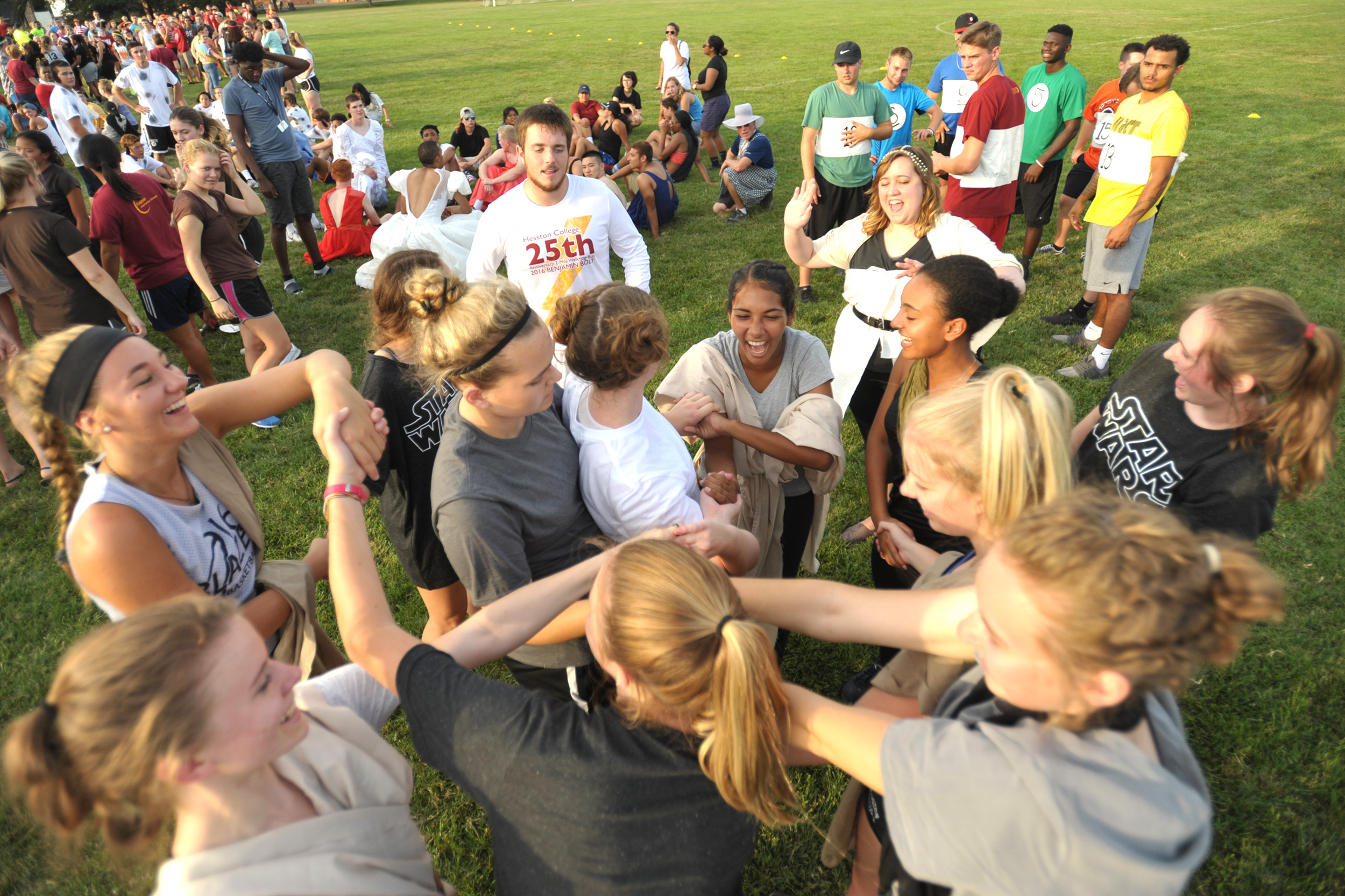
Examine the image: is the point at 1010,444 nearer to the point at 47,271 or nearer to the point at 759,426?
the point at 759,426

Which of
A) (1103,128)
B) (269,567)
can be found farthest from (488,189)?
(269,567)

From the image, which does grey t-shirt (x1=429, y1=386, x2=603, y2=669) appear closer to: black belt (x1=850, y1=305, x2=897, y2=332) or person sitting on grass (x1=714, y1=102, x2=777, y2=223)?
black belt (x1=850, y1=305, x2=897, y2=332)

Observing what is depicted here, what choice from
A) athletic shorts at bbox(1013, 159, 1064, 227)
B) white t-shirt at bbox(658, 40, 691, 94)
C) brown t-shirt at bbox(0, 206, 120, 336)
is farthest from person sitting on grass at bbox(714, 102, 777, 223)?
brown t-shirt at bbox(0, 206, 120, 336)

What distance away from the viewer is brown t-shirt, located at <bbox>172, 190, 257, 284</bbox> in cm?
533

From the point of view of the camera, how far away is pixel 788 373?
311 centimetres

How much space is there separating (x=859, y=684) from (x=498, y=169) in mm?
8823

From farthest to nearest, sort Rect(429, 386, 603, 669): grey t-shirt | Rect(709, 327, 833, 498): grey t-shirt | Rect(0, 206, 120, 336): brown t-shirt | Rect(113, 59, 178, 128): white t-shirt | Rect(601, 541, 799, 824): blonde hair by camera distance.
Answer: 1. Rect(113, 59, 178, 128): white t-shirt
2. Rect(0, 206, 120, 336): brown t-shirt
3. Rect(709, 327, 833, 498): grey t-shirt
4. Rect(429, 386, 603, 669): grey t-shirt
5. Rect(601, 541, 799, 824): blonde hair

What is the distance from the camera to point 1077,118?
743 centimetres

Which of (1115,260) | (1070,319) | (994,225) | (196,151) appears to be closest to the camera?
(196,151)

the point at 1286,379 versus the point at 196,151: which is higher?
the point at 196,151

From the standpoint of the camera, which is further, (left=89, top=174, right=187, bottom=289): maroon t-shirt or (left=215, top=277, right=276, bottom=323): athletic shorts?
(left=215, top=277, right=276, bottom=323): athletic shorts

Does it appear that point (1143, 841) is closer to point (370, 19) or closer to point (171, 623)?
point (171, 623)

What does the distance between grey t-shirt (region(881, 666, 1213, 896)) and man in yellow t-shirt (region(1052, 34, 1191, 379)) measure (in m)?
5.25

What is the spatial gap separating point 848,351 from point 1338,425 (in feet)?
12.5
